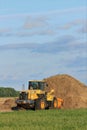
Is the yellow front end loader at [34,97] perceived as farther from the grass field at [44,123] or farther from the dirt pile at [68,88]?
the grass field at [44,123]

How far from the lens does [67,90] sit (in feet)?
188

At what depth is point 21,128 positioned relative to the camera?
22.3 metres

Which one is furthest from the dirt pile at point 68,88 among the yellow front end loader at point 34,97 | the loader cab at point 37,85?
the loader cab at point 37,85

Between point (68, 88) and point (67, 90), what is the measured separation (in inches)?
10.7

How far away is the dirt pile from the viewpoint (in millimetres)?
55125

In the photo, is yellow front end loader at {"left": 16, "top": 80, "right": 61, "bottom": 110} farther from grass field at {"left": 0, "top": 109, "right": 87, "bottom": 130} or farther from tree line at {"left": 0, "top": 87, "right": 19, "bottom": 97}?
tree line at {"left": 0, "top": 87, "right": 19, "bottom": 97}

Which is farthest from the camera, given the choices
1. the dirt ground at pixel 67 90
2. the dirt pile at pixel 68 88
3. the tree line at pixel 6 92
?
the tree line at pixel 6 92

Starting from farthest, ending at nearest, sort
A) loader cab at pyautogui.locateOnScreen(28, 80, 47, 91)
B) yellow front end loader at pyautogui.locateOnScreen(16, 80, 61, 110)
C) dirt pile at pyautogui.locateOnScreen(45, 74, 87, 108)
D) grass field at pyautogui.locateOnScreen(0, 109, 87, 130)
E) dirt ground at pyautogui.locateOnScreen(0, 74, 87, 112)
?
dirt pile at pyautogui.locateOnScreen(45, 74, 87, 108), dirt ground at pyautogui.locateOnScreen(0, 74, 87, 112), loader cab at pyautogui.locateOnScreen(28, 80, 47, 91), yellow front end loader at pyautogui.locateOnScreen(16, 80, 61, 110), grass field at pyautogui.locateOnScreen(0, 109, 87, 130)

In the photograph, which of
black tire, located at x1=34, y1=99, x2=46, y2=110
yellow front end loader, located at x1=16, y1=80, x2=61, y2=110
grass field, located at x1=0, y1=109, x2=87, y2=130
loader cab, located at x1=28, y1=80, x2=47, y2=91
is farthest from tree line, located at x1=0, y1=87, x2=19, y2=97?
grass field, located at x1=0, y1=109, x2=87, y2=130

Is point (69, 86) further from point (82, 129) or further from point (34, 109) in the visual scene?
point (82, 129)

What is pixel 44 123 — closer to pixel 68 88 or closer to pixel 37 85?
pixel 37 85

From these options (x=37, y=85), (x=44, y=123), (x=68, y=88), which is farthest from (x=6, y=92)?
(x=44, y=123)

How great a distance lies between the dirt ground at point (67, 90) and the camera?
2151 inches

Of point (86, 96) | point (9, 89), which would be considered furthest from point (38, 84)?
point (9, 89)
